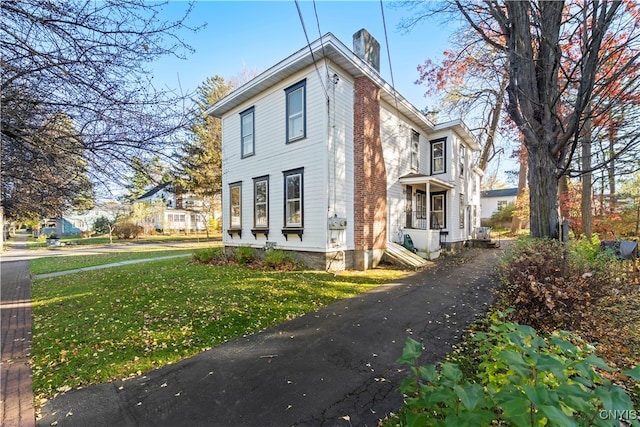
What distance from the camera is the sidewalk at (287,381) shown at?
2605mm

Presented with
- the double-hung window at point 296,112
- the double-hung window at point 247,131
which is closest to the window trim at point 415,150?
the double-hung window at point 296,112

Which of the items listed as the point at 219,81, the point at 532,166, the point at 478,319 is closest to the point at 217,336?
the point at 478,319

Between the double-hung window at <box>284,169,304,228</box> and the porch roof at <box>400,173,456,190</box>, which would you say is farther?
the porch roof at <box>400,173,456,190</box>

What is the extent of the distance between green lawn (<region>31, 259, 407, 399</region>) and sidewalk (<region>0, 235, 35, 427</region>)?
0.40ft

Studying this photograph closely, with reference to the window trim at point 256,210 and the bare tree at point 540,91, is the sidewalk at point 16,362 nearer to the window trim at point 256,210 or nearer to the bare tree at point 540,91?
the window trim at point 256,210

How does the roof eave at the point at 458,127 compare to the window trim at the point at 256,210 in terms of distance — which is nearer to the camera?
the window trim at the point at 256,210

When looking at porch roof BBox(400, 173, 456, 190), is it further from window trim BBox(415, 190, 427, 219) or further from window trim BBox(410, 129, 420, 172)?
window trim BBox(415, 190, 427, 219)

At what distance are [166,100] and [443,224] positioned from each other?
Answer: 1427 cm

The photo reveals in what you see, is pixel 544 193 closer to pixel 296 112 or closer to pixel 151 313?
pixel 296 112

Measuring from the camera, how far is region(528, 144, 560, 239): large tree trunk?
247 inches

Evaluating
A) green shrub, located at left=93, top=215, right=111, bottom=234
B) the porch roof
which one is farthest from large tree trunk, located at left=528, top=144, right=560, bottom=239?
green shrub, located at left=93, top=215, right=111, bottom=234

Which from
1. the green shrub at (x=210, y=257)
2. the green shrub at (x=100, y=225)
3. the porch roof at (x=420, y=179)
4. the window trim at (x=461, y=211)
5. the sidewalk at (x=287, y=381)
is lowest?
the sidewalk at (x=287, y=381)

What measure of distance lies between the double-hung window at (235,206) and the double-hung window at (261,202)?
1192 mm

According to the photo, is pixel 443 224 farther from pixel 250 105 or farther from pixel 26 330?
pixel 26 330
